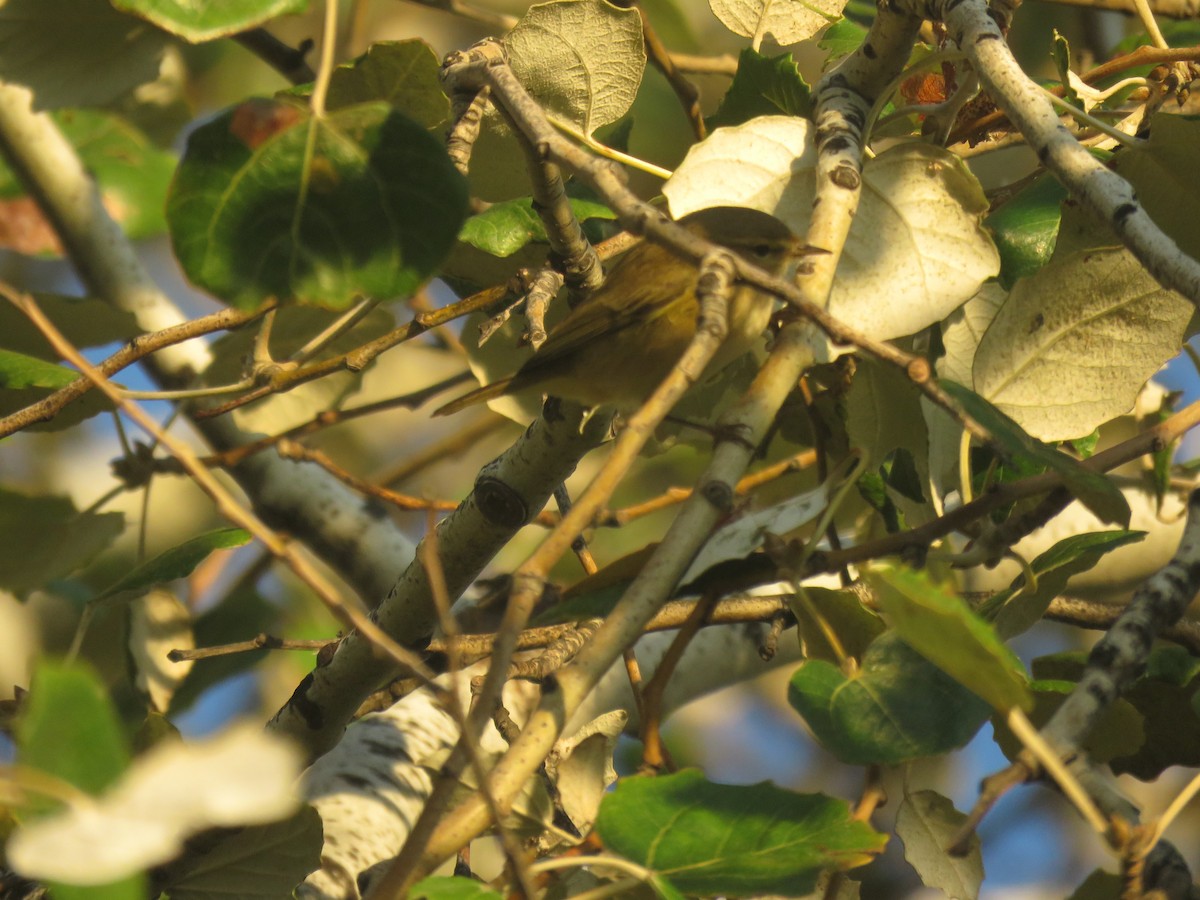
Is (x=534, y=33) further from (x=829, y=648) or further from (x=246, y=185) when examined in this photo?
(x=829, y=648)

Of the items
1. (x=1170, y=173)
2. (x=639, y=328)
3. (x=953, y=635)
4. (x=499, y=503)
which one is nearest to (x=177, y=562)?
(x=499, y=503)

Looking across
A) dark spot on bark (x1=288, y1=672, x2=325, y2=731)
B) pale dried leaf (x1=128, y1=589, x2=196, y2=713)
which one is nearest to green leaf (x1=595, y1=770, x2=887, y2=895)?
dark spot on bark (x1=288, y1=672, x2=325, y2=731)

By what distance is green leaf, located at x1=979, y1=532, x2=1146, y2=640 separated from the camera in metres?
1.41

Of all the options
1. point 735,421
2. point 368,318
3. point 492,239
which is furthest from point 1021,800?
point 735,421

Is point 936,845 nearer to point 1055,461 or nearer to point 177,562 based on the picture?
point 1055,461

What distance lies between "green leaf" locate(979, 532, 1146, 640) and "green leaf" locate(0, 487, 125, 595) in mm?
1634

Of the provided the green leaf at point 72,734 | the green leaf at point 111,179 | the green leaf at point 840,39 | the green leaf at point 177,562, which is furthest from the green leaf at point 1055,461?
the green leaf at point 111,179

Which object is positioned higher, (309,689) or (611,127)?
(611,127)

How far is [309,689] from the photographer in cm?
174

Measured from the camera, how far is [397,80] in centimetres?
171

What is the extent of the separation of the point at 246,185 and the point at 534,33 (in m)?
0.68

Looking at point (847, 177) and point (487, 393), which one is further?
point (487, 393)

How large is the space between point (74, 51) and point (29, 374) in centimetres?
66

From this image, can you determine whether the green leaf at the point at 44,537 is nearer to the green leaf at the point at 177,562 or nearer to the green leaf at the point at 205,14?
the green leaf at the point at 177,562
